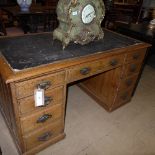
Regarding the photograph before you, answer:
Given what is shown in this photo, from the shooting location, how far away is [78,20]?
49.9 inches

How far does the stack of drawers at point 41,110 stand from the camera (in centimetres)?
101

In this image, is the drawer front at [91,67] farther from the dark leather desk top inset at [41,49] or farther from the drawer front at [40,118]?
the drawer front at [40,118]

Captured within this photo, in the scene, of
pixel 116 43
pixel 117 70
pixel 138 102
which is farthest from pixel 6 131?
pixel 138 102

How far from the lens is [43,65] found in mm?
1005

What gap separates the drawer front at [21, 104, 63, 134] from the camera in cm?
113

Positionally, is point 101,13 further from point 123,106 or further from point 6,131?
point 6,131

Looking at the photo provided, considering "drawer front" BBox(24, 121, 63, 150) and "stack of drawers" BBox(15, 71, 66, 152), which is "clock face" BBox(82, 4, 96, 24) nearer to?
"stack of drawers" BBox(15, 71, 66, 152)

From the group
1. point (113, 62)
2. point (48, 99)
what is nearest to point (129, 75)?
point (113, 62)

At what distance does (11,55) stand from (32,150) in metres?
0.77

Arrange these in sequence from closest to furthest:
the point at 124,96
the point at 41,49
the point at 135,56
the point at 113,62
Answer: the point at 41,49 < the point at 113,62 < the point at 135,56 < the point at 124,96

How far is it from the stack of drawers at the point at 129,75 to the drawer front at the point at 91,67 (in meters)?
0.16

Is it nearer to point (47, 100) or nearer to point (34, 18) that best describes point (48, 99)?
point (47, 100)

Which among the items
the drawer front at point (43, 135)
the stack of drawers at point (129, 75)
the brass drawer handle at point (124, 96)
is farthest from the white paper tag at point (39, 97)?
the brass drawer handle at point (124, 96)

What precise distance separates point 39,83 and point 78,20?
1.93ft
